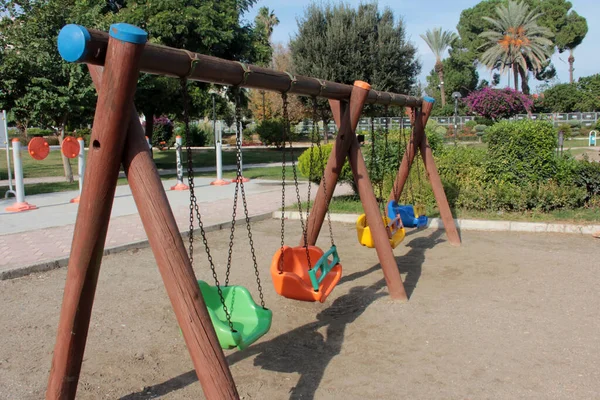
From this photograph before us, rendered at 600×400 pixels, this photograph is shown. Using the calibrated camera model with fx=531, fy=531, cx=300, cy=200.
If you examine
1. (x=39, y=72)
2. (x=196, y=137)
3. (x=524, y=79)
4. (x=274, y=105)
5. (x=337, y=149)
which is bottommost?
(x=337, y=149)

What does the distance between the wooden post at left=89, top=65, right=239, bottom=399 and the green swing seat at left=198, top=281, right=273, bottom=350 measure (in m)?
0.27

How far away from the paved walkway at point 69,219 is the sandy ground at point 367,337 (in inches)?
31.4

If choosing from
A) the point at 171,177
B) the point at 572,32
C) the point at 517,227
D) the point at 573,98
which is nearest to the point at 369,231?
the point at 517,227

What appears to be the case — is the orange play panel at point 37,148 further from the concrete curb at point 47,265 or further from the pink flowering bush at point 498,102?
the pink flowering bush at point 498,102

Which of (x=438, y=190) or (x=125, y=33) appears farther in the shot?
(x=438, y=190)

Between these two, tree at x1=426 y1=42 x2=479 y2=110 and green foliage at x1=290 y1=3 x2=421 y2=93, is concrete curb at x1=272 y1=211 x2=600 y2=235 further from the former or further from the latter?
tree at x1=426 y1=42 x2=479 y2=110

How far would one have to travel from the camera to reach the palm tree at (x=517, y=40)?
167ft

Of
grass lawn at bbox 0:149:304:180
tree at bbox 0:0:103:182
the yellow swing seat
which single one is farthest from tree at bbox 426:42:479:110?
the yellow swing seat

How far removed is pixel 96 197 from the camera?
246cm

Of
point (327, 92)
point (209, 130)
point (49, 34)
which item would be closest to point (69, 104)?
point (49, 34)

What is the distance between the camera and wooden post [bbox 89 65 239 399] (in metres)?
2.36

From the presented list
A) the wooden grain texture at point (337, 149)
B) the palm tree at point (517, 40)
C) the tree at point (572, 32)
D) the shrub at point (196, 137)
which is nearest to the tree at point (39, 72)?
the wooden grain texture at point (337, 149)

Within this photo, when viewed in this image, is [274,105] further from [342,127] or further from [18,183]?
[342,127]

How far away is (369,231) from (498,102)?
30.4 meters
